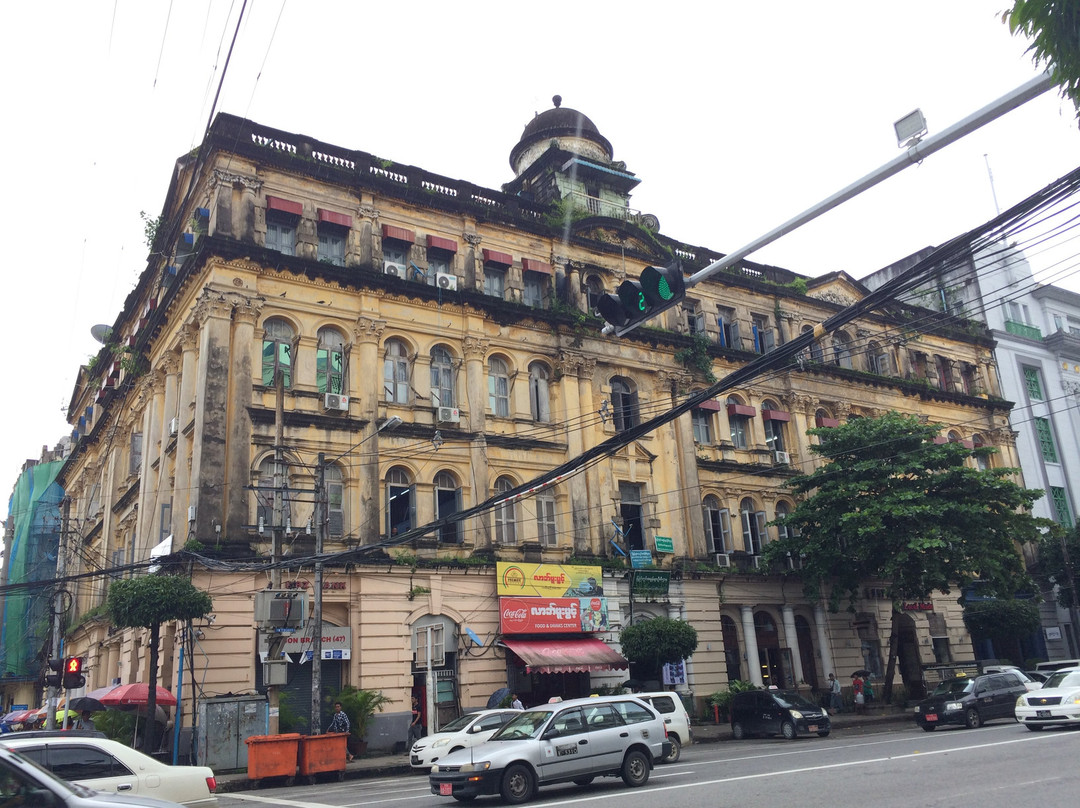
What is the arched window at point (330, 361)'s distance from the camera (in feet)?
87.1

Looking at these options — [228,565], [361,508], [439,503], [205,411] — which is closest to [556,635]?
[439,503]

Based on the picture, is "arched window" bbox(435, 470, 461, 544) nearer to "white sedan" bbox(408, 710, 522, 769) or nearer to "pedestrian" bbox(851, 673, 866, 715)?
"white sedan" bbox(408, 710, 522, 769)

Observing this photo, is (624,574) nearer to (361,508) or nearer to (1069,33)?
(361,508)

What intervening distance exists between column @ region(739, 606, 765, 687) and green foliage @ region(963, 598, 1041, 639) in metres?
10.3

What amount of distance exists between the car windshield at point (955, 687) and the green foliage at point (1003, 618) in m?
14.0

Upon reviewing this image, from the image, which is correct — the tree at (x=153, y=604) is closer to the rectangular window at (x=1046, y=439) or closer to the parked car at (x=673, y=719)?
the parked car at (x=673, y=719)

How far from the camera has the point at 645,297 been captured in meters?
9.59

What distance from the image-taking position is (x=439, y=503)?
27688 millimetres

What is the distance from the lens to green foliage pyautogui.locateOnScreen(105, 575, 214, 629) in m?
20.5

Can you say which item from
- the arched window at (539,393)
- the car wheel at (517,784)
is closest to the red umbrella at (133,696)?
the car wheel at (517,784)

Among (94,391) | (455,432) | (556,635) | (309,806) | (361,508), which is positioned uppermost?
(94,391)

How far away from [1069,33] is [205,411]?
2203 centimetres

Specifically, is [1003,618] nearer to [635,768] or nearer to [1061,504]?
[1061,504]

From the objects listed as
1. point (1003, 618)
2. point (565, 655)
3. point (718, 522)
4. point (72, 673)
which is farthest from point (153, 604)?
point (1003, 618)
